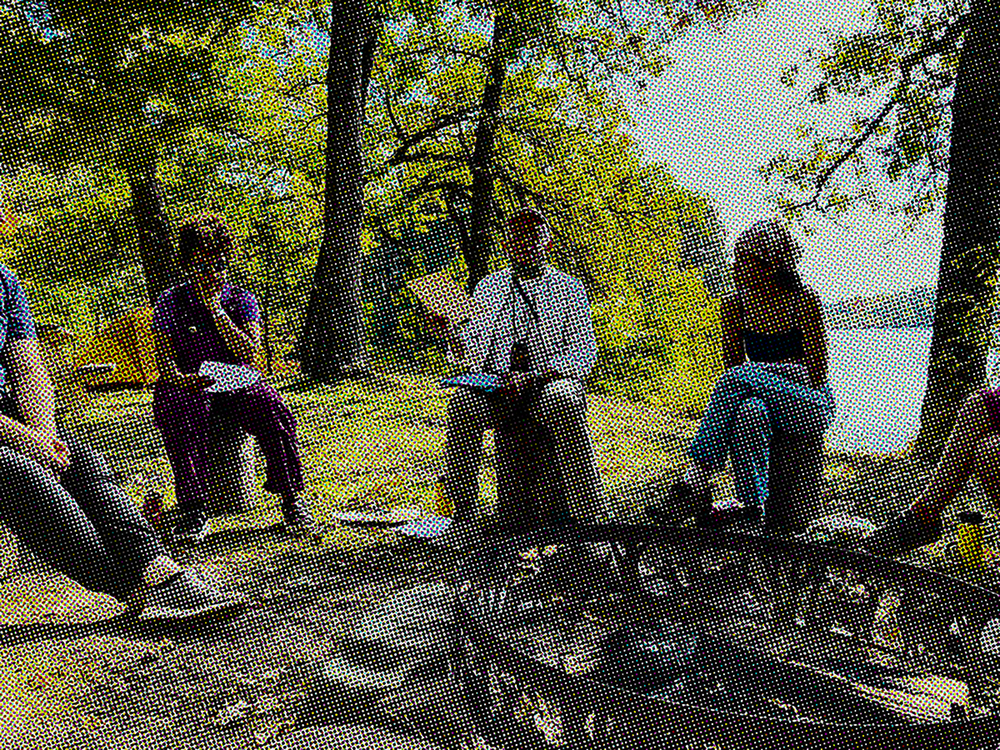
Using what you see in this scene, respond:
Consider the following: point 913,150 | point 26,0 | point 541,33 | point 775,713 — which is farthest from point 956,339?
point 26,0

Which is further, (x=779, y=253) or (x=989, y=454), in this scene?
(x=779, y=253)

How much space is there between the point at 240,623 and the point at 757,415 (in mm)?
2868

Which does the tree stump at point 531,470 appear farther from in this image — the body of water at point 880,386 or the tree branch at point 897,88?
the tree branch at point 897,88

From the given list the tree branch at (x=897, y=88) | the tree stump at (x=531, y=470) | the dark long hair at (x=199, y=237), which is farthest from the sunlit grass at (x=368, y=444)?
the tree branch at (x=897, y=88)

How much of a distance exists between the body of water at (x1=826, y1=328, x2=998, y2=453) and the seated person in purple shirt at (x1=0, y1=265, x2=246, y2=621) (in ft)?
15.6

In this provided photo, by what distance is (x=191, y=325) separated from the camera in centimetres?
446

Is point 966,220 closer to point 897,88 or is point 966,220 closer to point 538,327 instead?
point 897,88

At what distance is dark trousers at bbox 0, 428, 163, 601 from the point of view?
2838 millimetres

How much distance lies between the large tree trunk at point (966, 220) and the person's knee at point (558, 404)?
→ 2.31 meters

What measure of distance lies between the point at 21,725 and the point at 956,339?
205 inches

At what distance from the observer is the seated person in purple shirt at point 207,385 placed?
14.5 ft

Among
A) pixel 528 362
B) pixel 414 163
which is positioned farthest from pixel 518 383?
pixel 414 163

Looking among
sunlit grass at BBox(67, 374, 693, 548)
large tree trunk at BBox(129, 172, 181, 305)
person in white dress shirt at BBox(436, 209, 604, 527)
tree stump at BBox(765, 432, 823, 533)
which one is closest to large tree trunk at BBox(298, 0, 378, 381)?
sunlit grass at BBox(67, 374, 693, 548)

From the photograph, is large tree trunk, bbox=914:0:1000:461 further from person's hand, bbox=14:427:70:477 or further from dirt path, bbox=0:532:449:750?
person's hand, bbox=14:427:70:477
